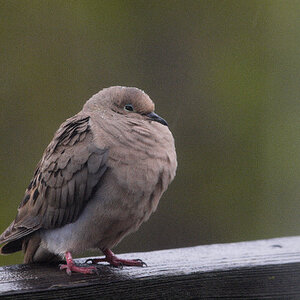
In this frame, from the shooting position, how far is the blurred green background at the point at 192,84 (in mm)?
5207

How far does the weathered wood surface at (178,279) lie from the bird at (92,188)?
279mm

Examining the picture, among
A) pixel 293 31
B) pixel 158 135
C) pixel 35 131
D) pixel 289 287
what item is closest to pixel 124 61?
pixel 35 131

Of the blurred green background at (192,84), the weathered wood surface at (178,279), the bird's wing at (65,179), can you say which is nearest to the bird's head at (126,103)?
the bird's wing at (65,179)

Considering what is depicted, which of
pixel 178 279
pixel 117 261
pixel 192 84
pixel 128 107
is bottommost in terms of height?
pixel 117 261

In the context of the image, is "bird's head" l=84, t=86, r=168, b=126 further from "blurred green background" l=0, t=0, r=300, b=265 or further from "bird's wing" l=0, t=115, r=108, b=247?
"blurred green background" l=0, t=0, r=300, b=265

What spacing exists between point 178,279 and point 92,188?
29.6 inches

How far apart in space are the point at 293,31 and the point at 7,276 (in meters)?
3.63

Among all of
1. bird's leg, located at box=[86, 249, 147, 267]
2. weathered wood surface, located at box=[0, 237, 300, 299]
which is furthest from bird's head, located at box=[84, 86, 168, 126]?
weathered wood surface, located at box=[0, 237, 300, 299]

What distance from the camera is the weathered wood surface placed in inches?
89.7

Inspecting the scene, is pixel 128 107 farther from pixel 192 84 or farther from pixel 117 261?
pixel 192 84

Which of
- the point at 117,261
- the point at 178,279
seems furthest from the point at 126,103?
the point at 178,279

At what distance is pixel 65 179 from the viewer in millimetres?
3029

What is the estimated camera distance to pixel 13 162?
5.09 meters

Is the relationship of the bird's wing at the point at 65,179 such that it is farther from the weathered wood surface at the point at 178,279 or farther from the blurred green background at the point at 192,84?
the blurred green background at the point at 192,84
